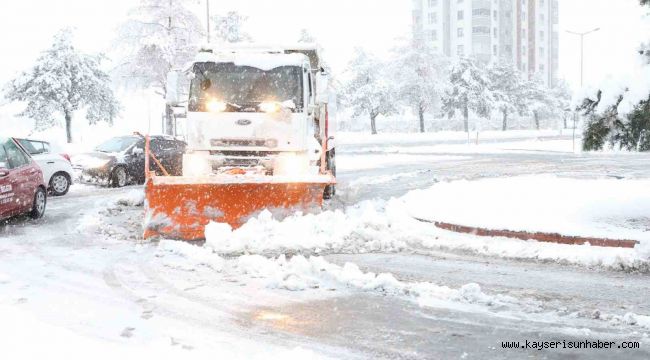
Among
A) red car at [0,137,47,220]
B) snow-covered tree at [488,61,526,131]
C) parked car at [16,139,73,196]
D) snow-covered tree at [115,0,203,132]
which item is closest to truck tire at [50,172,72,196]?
parked car at [16,139,73,196]

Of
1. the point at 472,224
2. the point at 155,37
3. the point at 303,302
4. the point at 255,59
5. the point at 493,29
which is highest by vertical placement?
the point at 493,29

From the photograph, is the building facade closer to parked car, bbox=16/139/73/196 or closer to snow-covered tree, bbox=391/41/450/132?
snow-covered tree, bbox=391/41/450/132

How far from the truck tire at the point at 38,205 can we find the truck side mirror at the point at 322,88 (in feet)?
16.2

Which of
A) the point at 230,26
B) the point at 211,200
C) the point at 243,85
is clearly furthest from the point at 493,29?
the point at 211,200

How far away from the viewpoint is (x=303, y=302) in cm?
600

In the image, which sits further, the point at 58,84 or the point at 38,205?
the point at 58,84

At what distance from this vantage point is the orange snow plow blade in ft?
30.9

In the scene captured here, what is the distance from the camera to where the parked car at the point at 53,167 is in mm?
15859

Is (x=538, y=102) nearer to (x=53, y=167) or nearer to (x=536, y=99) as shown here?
(x=536, y=99)

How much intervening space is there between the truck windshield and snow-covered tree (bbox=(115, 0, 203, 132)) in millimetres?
28533

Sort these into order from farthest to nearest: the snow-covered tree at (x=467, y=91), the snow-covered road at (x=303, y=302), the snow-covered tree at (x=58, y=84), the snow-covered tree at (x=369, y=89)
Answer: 1. the snow-covered tree at (x=467, y=91)
2. the snow-covered tree at (x=369, y=89)
3. the snow-covered tree at (x=58, y=84)
4. the snow-covered road at (x=303, y=302)

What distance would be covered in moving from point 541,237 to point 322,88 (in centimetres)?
475

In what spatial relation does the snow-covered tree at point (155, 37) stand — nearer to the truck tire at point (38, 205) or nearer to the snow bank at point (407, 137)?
the snow bank at point (407, 137)

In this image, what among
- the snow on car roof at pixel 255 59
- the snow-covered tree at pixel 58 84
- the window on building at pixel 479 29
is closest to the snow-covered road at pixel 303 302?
the snow on car roof at pixel 255 59
